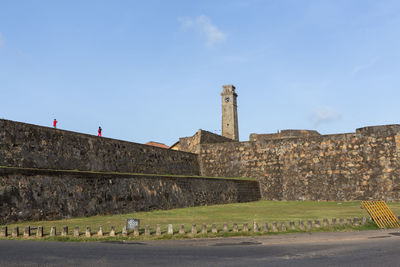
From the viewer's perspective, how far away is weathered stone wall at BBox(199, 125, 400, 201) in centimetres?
2512

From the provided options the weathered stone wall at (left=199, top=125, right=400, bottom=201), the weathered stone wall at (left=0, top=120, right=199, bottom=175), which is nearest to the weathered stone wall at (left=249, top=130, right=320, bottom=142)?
the weathered stone wall at (left=199, top=125, right=400, bottom=201)

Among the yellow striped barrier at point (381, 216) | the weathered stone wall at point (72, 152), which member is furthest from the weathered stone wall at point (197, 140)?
the yellow striped barrier at point (381, 216)

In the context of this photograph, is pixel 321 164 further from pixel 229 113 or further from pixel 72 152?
pixel 229 113

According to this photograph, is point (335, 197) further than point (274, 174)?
No

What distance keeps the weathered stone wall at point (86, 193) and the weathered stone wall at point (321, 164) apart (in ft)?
21.7

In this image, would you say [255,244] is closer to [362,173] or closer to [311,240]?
[311,240]

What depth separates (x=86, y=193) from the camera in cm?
1576

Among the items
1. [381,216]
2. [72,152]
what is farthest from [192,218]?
[72,152]

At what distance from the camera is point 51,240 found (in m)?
9.64

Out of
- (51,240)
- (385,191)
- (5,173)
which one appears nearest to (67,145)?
(5,173)

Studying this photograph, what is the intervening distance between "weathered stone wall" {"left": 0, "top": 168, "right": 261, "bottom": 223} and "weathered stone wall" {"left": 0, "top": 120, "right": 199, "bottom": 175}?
3.02 metres

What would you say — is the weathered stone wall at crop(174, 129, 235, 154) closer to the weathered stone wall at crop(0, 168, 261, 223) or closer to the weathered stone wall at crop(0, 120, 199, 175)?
the weathered stone wall at crop(0, 120, 199, 175)

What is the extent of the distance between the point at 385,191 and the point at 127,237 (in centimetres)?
1982

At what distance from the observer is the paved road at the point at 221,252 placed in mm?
→ 6828
